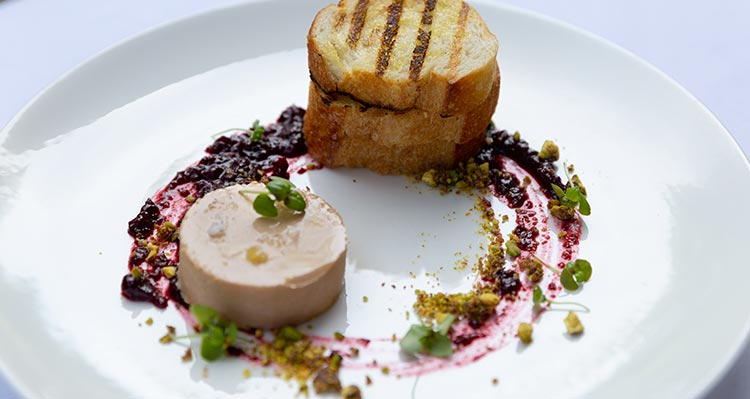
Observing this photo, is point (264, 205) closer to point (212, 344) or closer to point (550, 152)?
point (212, 344)

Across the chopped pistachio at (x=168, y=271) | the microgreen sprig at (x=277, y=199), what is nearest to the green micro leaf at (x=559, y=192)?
the microgreen sprig at (x=277, y=199)

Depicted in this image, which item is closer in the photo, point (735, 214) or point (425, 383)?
point (425, 383)

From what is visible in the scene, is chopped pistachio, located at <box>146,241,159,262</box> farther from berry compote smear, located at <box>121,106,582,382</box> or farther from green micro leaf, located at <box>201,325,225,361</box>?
green micro leaf, located at <box>201,325,225,361</box>

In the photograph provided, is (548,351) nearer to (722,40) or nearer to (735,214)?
(735,214)

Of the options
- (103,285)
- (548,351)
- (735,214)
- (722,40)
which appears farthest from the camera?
(722,40)

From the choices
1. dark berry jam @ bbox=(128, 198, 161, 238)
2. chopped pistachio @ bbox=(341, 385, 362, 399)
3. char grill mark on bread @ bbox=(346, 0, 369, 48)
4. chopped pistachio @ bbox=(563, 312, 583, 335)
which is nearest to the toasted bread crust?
char grill mark on bread @ bbox=(346, 0, 369, 48)

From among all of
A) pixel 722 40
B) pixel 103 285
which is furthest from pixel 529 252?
pixel 722 40
